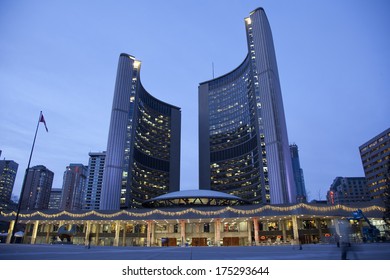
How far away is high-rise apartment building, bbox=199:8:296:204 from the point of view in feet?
332

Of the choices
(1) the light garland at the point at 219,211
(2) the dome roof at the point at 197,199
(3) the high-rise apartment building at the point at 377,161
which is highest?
(3) the high-rise apartment building at the point at 377,161

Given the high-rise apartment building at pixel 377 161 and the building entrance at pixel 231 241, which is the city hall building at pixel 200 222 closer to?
the building entrance at pixel 231 241

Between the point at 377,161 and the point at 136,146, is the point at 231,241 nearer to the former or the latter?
the point at 136,146

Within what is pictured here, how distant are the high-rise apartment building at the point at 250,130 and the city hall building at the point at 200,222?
24081 mm

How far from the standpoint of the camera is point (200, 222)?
7444 centimetres

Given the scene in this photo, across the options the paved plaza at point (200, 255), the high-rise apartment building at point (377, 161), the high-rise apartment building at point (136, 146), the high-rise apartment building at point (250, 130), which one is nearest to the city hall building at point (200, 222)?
the high-rise apartment building at point (250, 130)

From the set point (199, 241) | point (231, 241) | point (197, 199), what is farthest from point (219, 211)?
point (197, 199)


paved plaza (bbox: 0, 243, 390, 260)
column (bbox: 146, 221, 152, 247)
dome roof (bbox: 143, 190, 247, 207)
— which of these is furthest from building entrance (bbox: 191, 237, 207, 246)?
paved plaza (bbox: 0, 243, 390, 260)

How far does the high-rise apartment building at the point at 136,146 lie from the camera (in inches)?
4439

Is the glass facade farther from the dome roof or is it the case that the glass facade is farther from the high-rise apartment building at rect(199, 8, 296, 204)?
the dome roof

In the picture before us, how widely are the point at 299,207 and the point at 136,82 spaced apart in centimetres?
10569

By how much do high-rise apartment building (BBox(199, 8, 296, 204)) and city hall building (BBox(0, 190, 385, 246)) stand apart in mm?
24081

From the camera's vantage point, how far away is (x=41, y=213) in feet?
241

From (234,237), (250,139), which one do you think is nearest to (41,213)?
(234,237)
